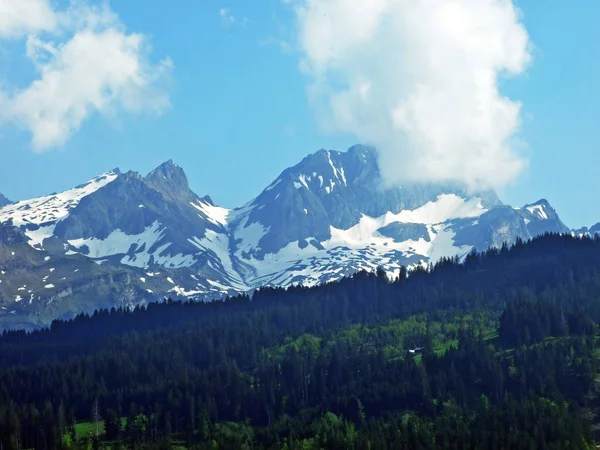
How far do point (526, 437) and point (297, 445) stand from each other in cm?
4604

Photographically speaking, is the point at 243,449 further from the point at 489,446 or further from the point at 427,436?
the point at 489,446

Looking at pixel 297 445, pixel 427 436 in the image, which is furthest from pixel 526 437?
pixel 297 445

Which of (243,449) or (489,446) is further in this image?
(243,449)

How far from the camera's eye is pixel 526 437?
18562 centimetres

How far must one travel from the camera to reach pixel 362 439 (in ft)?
642

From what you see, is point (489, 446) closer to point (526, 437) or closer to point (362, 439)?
point (526, 437)

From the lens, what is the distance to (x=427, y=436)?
193625 millimetres

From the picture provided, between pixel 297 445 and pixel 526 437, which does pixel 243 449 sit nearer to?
pixel 297 445

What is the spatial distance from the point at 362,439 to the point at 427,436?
43.3 feet

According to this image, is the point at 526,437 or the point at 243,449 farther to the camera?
the point at 243,449

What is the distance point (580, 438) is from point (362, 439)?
1700 inches

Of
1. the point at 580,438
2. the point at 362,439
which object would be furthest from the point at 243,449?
the point at 580,438

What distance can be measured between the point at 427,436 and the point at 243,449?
3828cm

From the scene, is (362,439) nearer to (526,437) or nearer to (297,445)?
(297,445)
